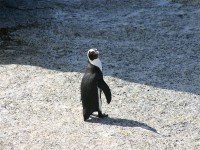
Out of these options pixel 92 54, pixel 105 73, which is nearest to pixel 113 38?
pixel 105 73

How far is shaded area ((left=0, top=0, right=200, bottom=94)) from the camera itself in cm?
819

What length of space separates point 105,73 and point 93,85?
2003mm

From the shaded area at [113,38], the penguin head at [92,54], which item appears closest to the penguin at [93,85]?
the penguin head at [92,54]

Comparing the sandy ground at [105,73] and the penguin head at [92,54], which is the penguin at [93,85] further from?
the sandy ground at [105,73]

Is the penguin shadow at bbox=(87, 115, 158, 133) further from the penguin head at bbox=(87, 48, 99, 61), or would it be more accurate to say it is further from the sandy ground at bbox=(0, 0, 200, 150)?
the penguin head at bbox=(87, 48, 99, 61)

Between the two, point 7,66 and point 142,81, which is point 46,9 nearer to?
point 7,66

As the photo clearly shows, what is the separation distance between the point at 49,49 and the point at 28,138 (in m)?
3.57

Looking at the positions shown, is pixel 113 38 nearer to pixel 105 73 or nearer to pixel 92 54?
pixel 105 73

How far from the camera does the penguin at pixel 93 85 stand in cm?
604

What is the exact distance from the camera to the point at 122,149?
557 centimetres

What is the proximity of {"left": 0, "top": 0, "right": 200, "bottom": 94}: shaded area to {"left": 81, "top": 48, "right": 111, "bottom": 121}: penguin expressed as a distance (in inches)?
66.1

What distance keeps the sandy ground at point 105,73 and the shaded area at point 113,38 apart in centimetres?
2

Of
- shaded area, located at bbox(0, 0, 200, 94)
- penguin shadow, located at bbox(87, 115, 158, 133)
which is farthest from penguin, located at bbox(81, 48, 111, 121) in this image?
shaded area, located at bbox(0, 0, 200, 94)

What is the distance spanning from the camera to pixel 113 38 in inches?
385
